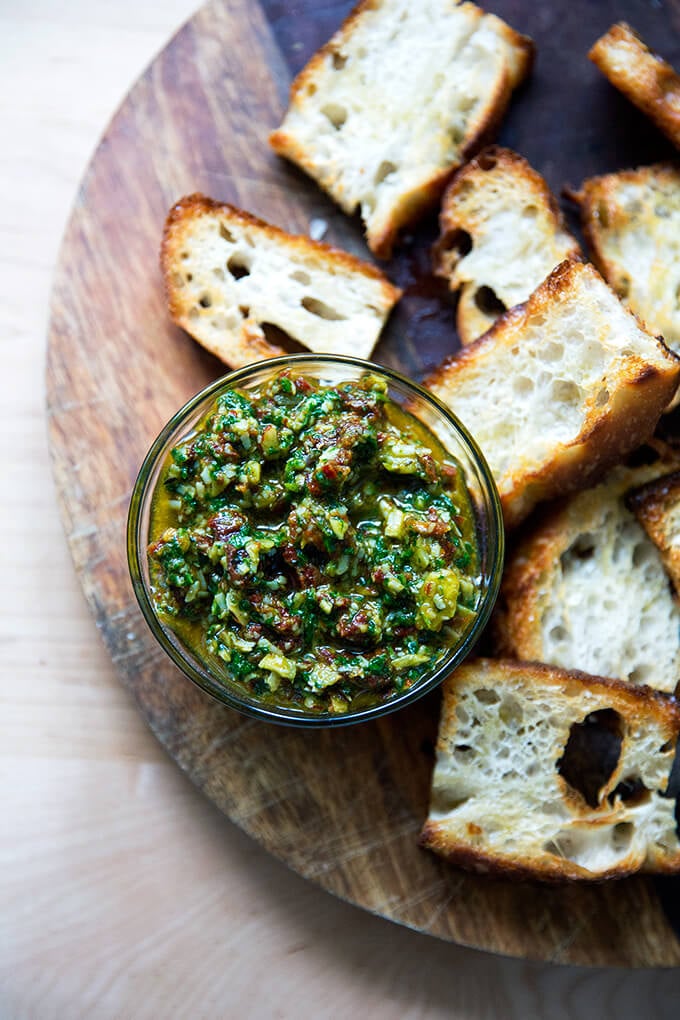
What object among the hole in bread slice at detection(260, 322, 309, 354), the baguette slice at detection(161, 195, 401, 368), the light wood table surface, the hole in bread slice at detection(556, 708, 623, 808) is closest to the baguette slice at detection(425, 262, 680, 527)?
the baguette slice at detection(161, 195, 401, 368)

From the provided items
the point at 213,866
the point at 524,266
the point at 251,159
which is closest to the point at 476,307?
the point at 524,266

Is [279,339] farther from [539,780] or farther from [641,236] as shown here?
[539,780]

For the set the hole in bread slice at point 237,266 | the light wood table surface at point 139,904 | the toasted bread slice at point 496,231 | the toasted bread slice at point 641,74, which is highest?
the toasted bread slice at point 641,74

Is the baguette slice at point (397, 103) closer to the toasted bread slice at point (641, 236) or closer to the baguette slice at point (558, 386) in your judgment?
the toasted bread slice at point (641, 236)

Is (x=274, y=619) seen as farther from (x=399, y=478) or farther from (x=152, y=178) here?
(x=152, y=178)

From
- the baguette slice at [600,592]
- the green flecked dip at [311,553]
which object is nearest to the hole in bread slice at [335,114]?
the green flecked dip at [311,553]
